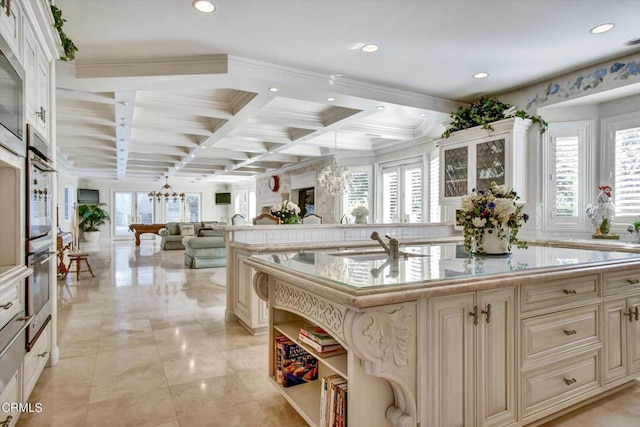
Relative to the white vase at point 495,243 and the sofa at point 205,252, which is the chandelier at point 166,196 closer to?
the sofa at point 205,252

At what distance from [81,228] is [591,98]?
600 inches

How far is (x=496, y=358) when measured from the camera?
1731mm

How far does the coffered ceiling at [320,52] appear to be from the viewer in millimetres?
2635

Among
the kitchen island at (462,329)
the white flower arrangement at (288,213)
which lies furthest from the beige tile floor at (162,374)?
the white flower arrangement at (288,213)

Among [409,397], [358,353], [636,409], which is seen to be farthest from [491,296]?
[636,409]

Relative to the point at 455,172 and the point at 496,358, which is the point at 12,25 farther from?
the point at 455,172

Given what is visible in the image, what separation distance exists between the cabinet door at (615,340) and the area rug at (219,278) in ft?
15.4

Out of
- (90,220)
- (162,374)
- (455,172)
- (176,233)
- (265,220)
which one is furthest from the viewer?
(90,220)

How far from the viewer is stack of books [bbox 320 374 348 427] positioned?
62.9 inches

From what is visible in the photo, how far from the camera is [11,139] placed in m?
1.78

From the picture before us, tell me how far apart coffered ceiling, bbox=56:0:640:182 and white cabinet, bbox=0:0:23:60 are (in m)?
0.72
